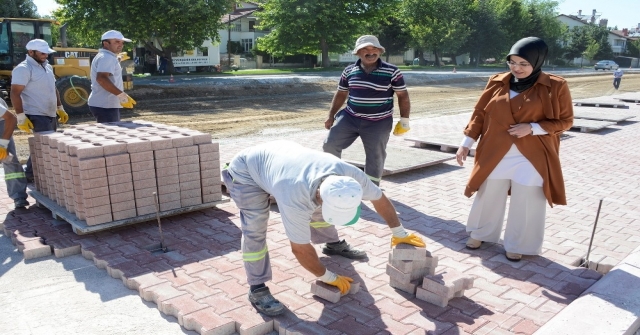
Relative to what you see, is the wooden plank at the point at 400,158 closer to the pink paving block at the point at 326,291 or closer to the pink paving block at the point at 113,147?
the pink paving block at the point at 113,147

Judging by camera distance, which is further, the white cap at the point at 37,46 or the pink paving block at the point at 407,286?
the white cap at the point at 37,46

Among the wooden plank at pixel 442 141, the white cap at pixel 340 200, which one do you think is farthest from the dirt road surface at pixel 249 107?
the white cap at pixel 340 200

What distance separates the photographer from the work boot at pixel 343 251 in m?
4.61

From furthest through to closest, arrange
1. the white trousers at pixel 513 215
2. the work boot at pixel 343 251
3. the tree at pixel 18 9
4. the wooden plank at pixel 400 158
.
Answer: the tree at pixel 18 9 < the wooden plank at pixel 400 158 < the work boot at pixel 343 251 < the white trousers at pixel 513 215

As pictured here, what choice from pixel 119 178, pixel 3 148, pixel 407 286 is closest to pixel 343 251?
pixel 407 286

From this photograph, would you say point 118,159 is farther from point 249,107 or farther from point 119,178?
point 249,107

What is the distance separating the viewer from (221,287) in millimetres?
4043

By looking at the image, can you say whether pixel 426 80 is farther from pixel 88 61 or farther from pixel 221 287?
pixel 221 287

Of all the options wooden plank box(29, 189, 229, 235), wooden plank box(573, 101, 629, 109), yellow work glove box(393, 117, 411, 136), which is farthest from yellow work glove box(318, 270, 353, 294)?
wooden plank box(573, 101, 629, 109)

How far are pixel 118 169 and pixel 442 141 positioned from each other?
610cm

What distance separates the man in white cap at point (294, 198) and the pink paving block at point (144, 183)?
5.44 feet

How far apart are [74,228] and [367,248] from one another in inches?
112

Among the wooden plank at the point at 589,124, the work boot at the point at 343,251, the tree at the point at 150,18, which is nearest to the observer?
the work boot at the point at 343,251

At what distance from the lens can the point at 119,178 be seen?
4.98 m
